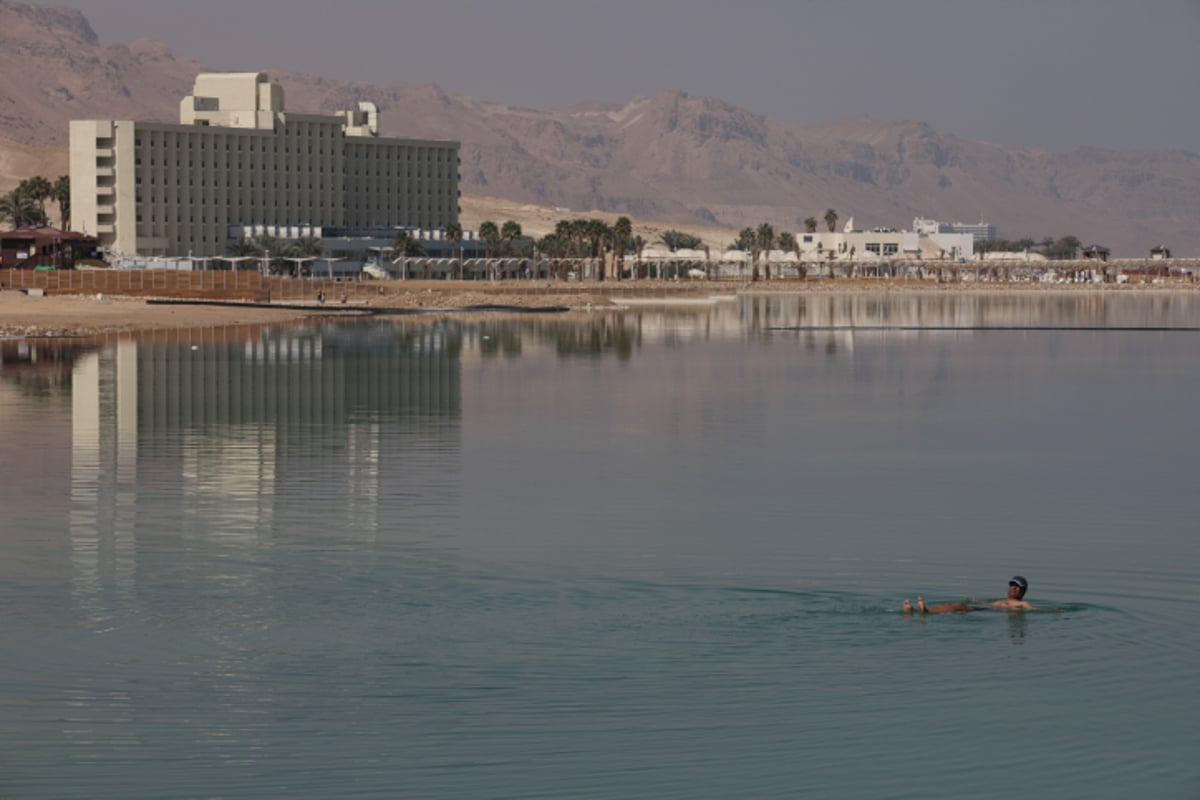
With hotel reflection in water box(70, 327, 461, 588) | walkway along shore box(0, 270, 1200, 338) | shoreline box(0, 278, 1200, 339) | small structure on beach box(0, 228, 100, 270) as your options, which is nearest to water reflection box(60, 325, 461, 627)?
hotel reflection in water box(70, 327, 461, 588)

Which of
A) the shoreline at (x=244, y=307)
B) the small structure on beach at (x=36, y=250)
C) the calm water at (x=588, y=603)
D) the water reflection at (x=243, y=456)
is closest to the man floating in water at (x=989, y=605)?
the calm water at (x=588, y=603)

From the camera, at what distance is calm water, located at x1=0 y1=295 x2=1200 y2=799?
60.4 ft

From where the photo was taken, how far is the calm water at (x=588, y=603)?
725 inches

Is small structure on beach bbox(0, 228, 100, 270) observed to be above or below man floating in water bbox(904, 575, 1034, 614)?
above

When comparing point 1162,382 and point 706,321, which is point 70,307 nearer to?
point 706,321

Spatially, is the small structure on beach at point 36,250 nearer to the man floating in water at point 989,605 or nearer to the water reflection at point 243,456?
the water reflection at point 243,456

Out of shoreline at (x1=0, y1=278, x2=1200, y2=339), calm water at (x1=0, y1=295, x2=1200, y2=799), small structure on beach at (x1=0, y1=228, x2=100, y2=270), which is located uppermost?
small structure on beach at (x1=0, y1=228, x2=100, y2=270)

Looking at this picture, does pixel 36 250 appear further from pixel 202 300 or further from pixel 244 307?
pixel 244 307

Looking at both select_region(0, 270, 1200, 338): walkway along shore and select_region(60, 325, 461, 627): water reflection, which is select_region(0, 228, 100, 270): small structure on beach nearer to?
select_region(0, 270, 1200, 338): walkway along shore

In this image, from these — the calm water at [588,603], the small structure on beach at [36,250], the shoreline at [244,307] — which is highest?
the small structure on beach at [36,250]

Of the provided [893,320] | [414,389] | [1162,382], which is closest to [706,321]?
[893,320]

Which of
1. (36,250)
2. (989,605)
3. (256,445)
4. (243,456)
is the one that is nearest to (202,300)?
(36,250)

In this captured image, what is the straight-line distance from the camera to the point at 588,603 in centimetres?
2498

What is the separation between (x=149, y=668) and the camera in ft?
70.5
